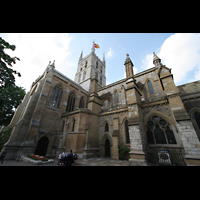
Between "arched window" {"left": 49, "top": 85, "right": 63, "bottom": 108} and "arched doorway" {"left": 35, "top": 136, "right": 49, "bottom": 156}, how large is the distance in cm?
530

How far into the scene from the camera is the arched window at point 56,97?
1560 cm

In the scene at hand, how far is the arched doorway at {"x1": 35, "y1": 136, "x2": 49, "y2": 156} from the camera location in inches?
477

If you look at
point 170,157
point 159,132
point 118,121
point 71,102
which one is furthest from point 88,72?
point 170,157

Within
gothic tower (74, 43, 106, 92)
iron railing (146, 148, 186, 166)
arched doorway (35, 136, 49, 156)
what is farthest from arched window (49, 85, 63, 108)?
iron railing (146, 148, 186, 166)

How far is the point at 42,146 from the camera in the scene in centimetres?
1255

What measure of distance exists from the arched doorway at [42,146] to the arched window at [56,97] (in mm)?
5304

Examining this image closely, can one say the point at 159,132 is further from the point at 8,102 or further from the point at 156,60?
the point at 8,102

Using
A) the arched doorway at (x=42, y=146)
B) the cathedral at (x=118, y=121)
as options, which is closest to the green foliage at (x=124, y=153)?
the cathedral at (x=118, y=121)

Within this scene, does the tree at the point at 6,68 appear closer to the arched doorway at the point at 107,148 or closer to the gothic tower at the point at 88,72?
the arched doorway at the point at 107,148

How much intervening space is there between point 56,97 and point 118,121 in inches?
454

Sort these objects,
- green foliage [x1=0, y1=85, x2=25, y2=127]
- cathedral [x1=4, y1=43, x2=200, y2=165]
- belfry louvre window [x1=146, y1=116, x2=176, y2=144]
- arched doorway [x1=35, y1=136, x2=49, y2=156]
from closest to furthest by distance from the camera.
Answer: cathedral [x1=4, y1=43, x2=200, y2=165], belfry louvre window [x1=146, y1=116, x2=176, y2=144], arched doorway [x1=35, y1=136, x2=49, y2=156], green foliage [x1=0, y1=85, x2=25, y2=127]

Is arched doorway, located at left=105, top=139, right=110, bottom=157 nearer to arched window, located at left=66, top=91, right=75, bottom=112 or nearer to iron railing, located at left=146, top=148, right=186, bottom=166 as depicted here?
iron railing, located at left=146, top=148, right=186, bottom=166
